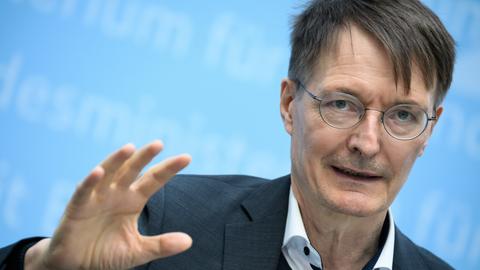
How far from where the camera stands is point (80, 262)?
1795 millimetres

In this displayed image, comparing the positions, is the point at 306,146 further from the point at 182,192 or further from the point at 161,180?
the point at 161,180

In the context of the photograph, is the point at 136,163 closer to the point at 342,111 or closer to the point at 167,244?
the point at 167,244

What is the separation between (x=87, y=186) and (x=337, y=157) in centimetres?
97

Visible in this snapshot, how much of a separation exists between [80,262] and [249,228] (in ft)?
2.65

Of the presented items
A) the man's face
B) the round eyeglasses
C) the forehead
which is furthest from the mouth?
the forehead

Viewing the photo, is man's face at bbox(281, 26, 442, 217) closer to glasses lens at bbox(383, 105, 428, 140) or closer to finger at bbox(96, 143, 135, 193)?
glasses lens at bbox(383, 105, 428, 140)

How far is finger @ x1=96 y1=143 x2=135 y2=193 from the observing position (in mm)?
1631

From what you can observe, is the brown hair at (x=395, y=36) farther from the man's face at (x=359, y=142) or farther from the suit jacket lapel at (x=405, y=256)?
the suit jacket lapel at (x=405, y=256)

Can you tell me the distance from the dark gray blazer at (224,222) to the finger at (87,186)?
0.61 m

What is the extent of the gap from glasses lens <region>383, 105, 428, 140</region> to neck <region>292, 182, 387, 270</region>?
0.35 metres

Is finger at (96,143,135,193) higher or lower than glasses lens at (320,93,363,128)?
lower

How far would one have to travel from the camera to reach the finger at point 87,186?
1624mm

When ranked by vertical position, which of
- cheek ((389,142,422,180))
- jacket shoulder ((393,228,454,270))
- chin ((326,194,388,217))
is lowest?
jacket shoulder ((393,228,454,270))

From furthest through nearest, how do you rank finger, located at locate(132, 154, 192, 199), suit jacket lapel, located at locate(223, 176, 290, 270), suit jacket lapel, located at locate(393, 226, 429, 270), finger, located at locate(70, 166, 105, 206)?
suit jacket lapel, located at locate(393, 226, 429, 270) < suit jacket lapel, located at locate(223, 176, 290, 270) < finger, located at locate(132, 154, 192, 199) < finger, located at locate(70, 166, 105, 206)
